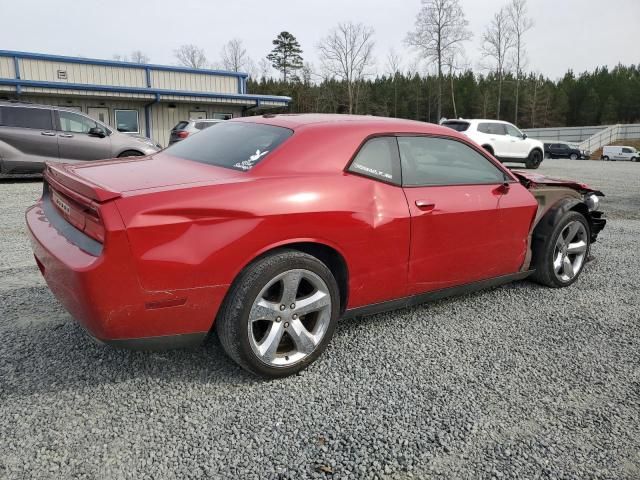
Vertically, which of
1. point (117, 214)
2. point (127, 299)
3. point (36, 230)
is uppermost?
point (117, 214)

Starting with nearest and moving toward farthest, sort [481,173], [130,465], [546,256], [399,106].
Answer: [130,465] → [481,173] → [546,256] → [399,106]

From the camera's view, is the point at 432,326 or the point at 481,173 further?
the point at 481,173

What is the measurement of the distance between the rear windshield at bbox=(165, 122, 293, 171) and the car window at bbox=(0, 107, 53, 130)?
28.7 ft

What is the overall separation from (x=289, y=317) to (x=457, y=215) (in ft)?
4.66

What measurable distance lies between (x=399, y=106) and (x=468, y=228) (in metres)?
71.9

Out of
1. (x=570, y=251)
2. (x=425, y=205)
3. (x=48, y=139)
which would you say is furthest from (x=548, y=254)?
(x=48, y=139)

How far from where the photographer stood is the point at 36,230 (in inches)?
110

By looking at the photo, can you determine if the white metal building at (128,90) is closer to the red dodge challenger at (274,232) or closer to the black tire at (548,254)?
the red dodge challenger at (274,232)

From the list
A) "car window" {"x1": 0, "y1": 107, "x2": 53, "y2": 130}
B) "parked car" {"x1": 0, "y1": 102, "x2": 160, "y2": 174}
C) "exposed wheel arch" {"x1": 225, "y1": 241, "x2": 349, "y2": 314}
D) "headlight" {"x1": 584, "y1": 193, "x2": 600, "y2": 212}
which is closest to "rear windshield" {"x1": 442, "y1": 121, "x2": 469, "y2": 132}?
"parked car" {"x1": 0, "y1": 102, "x2": 160, "y2": 174}

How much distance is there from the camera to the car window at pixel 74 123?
10812mm

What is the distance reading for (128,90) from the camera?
20.8m

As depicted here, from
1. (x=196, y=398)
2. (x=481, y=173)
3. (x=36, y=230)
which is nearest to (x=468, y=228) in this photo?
(x=481, y=173)

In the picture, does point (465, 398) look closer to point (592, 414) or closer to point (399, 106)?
point (592, 414)

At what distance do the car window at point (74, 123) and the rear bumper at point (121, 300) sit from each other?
31.5 ft
